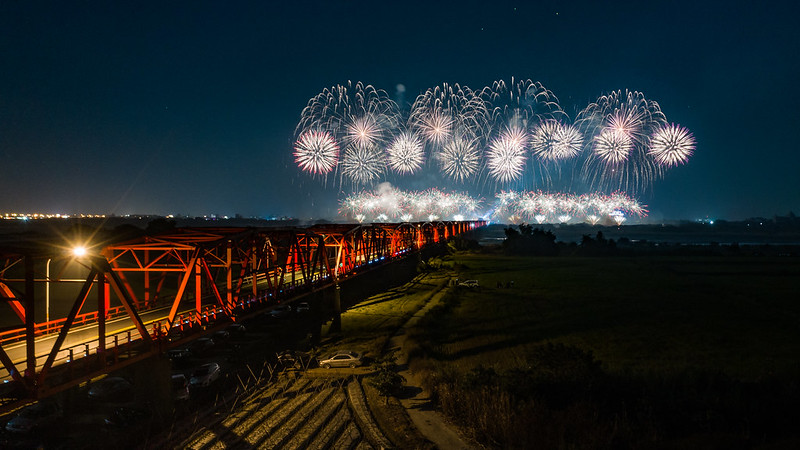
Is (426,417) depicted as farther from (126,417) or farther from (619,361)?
(619,361)

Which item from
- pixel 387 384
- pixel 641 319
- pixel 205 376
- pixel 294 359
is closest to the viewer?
pixel 387 384

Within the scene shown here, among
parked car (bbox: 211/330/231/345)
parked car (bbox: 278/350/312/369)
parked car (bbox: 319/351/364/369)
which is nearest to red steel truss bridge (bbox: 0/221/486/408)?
parked car (bbox: 211/330/231/345)

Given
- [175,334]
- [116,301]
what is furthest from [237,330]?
[116,301]

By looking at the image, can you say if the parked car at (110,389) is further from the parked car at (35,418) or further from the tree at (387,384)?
the tree at (387,384)

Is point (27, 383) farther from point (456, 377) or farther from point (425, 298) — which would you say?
point (425, 298)

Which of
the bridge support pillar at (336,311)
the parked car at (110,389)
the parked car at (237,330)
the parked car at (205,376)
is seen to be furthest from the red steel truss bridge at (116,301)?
the parked car at (205,376)
